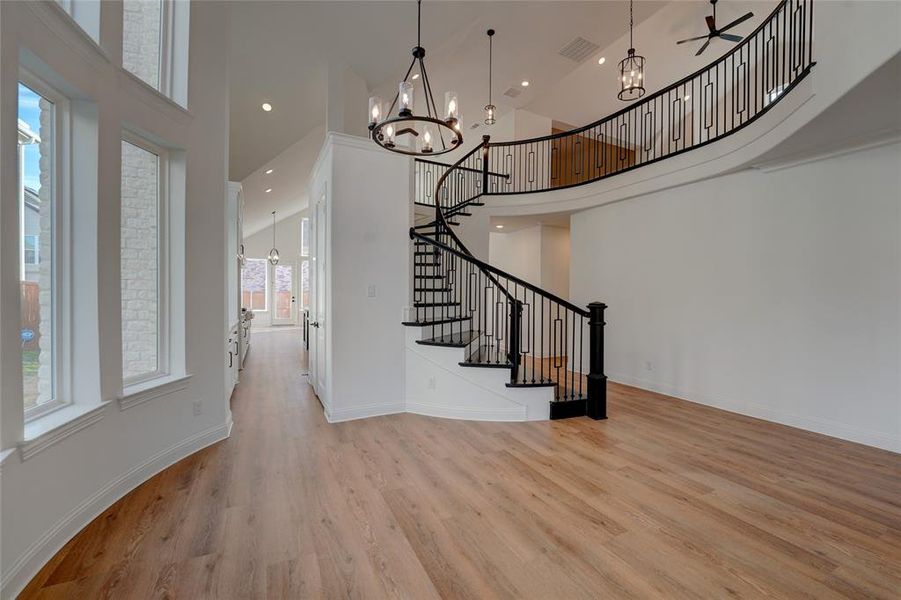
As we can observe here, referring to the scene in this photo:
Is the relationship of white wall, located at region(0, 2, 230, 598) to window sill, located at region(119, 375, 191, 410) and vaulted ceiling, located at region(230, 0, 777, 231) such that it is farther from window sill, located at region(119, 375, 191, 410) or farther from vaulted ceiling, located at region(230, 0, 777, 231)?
vaulted ceiling, located at region(230, 0, 777, 231)

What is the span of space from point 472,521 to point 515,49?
22.5 feet

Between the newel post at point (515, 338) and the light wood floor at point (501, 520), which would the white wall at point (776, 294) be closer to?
the light wood floor at point (501, 520)

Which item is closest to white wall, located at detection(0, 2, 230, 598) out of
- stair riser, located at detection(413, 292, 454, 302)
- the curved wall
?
stair riser, located at detection(413, 292, 454, 302)

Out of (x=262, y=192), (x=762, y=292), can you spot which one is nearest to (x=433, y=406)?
(x=762, y=292)

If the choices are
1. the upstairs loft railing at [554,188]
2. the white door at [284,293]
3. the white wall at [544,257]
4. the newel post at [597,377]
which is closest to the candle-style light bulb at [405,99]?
the upstairs loft railing at [554,188]

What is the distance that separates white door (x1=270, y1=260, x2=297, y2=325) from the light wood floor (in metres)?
11.8

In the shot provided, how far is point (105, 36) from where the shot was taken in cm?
238

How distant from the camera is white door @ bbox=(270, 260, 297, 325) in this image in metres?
14.4

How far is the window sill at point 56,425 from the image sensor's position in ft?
5.90

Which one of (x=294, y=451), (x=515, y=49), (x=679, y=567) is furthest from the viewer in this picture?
(x=515, y=49)

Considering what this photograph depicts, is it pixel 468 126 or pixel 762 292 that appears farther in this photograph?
pixel 468 126

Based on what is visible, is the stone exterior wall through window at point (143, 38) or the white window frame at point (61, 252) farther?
the stone exterior wall through window at point (143, 38)

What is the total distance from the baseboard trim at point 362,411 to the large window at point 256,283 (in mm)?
11489

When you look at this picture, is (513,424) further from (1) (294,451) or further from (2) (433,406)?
(1) (294,451)
